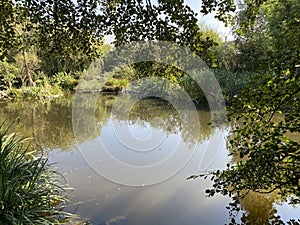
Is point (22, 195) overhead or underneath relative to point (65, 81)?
underneath

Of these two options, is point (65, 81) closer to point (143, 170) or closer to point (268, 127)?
point (143, 170)

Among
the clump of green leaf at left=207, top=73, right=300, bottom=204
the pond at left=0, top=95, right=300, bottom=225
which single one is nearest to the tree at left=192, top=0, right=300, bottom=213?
the clump of green leaf at left=207, top=73, right=300, bottom=204

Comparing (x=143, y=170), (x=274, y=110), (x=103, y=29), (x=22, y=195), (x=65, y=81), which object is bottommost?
(x=22, y=195)

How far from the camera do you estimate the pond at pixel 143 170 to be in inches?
147

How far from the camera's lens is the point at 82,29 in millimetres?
2086

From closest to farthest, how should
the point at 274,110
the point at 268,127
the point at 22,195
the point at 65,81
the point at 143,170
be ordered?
1. the point at 274,110
2. the point at 268,127
3. the point at 22,195
4. the point at 143,170
5. the point at 65,81

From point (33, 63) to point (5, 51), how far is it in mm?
18115

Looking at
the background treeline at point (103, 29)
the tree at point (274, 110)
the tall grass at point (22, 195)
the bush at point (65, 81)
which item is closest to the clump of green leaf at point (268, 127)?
the tree at point (274, 110)

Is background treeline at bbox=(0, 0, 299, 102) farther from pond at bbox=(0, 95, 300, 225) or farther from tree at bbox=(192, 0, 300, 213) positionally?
pond at bbox=(0, 95, 300, 225)

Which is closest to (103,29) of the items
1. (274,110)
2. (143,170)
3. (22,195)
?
(274,110)

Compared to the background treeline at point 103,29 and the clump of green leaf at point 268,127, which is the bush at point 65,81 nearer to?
the background treeline at point 103,29

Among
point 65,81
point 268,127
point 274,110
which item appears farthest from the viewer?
point 65,81

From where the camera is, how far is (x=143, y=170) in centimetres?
541

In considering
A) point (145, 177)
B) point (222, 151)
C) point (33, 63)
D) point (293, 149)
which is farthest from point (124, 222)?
point (33, 63)
